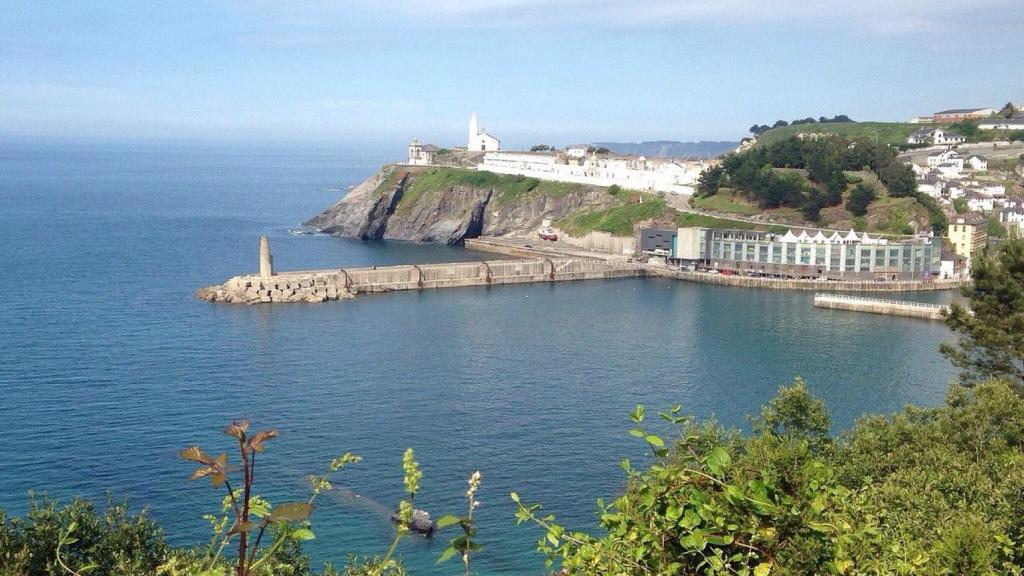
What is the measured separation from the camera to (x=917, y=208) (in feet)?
166

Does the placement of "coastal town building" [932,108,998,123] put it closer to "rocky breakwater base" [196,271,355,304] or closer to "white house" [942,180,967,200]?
"white house" [942,180,967,200]

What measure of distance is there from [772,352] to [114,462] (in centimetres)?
1944

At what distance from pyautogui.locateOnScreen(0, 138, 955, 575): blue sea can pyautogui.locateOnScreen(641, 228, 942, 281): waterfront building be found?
3.63 metres

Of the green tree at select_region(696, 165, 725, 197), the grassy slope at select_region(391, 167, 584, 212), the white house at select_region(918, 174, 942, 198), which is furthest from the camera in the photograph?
the grassy slope at select_region(391, 167, 584, 212)

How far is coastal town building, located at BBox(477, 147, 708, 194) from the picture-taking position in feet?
205

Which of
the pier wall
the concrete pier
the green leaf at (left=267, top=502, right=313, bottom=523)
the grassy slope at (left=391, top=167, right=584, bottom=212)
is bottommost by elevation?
the concrete pier

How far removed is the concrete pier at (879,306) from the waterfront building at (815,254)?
5.02 m

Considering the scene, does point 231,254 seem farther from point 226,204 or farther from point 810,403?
point 810,403

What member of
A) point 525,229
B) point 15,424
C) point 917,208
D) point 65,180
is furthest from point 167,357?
point 65,180

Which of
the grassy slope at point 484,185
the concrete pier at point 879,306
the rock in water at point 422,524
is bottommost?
the rock in water at point 422,524

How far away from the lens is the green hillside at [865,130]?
282ft

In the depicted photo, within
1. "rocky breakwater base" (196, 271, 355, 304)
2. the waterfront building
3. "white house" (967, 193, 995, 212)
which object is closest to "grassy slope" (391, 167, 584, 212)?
the waterfront building

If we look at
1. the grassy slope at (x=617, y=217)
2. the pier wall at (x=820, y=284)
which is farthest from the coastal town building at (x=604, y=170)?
the pier wall at (x=820, y=284)

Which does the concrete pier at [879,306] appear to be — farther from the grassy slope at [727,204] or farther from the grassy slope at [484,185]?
the grassy slope at [484,185]
